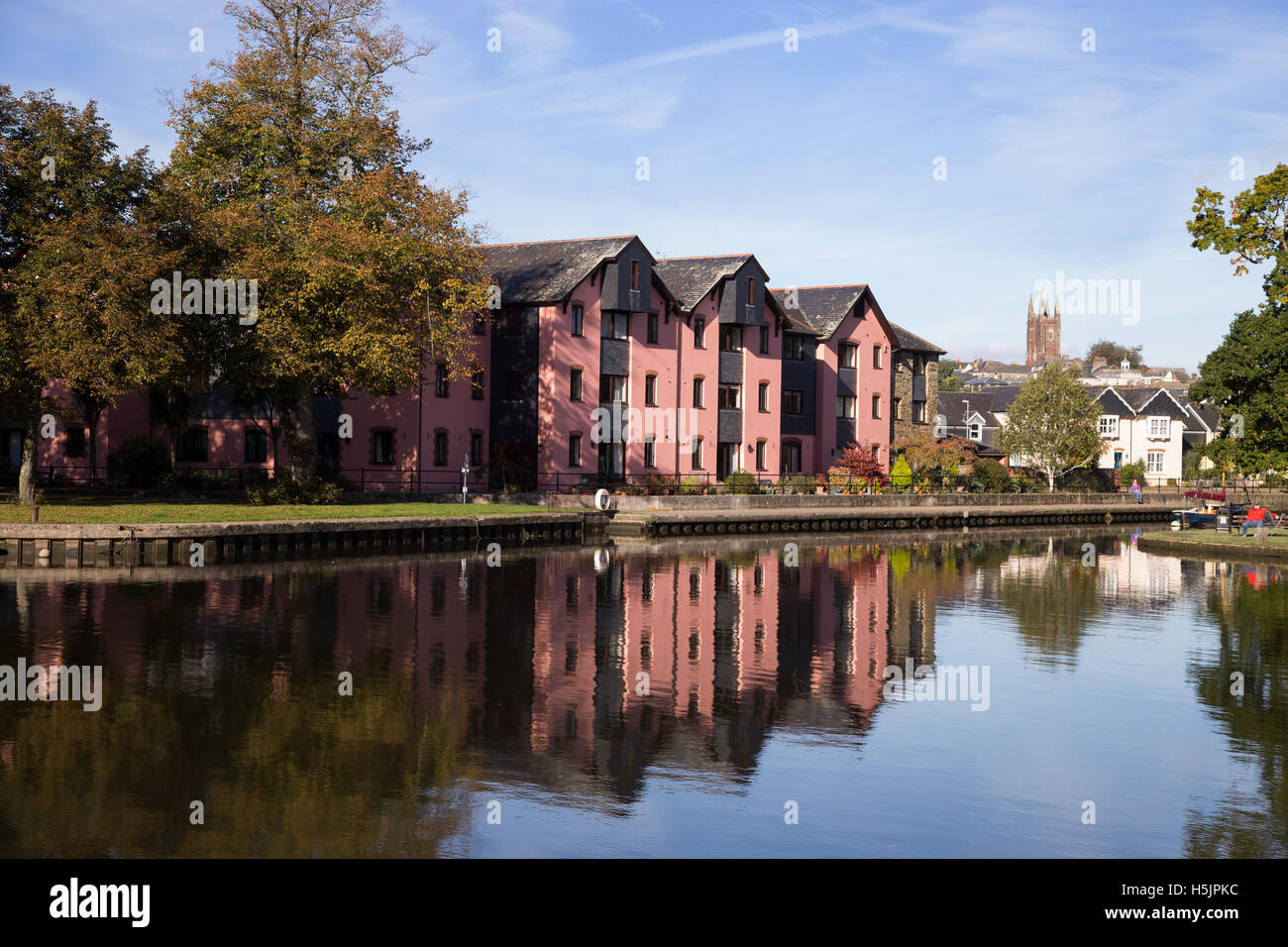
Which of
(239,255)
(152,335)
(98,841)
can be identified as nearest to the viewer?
(98,841)

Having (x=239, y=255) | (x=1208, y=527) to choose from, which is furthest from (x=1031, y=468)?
(x=239, y=255)

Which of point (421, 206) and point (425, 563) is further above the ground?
point (421, 206)

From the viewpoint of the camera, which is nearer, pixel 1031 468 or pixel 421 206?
pixel 421 206

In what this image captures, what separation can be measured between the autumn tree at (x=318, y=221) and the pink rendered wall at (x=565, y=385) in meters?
11.2

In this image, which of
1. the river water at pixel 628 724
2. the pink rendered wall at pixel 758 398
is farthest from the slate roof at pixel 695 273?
the river water at pixel 628 724

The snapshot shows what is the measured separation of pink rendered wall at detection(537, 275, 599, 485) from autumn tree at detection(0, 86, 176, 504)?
25.2 m

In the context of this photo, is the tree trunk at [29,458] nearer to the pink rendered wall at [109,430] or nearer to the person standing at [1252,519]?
the pink rendered wall at [109,430]

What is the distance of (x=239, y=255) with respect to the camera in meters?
48.3

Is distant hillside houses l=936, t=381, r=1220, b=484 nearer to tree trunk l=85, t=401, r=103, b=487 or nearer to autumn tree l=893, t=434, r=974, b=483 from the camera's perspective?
autumn tree l=893, t=434, r=974, b=483

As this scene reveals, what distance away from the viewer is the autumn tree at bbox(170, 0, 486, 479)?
47.8 meters

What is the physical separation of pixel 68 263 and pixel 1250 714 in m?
37.4

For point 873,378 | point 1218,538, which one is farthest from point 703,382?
point 1218,538
